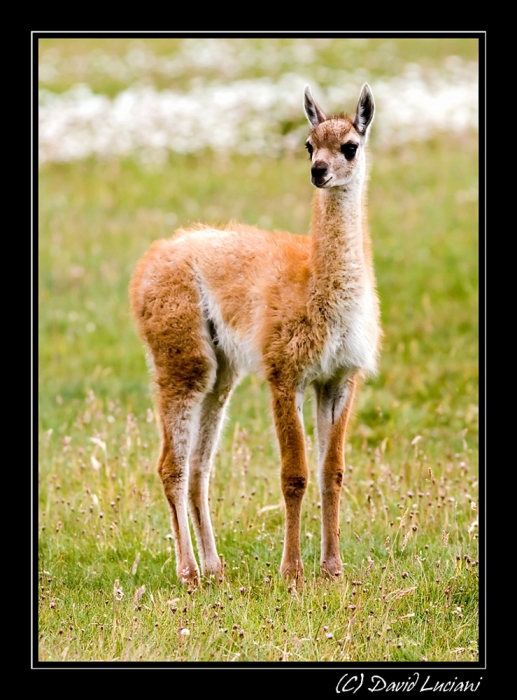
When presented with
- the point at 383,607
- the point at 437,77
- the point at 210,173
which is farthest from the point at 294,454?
the point at 437,77

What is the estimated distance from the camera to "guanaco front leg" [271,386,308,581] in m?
6.62

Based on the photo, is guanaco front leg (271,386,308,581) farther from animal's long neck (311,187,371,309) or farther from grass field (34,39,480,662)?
animal's long neck (311,187,371,309)

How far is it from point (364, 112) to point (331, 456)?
7.62 ft

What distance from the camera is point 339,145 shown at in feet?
21.0

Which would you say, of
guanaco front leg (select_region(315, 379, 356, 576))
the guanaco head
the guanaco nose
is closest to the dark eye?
the guanaco head

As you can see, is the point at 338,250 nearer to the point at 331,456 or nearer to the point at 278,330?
the point at 278,330

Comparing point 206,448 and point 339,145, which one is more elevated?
point 339,145

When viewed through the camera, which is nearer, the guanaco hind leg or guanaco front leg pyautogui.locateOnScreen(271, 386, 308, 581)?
guanaco front leg pyautogui.locateOnScreen(271, 386, 308, 581)

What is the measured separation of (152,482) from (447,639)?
11.4ft

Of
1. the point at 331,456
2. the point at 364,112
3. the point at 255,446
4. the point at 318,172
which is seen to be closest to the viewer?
the point at 318,172

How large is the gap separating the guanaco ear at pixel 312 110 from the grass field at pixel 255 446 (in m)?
2.18

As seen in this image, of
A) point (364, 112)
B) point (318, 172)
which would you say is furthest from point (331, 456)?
point (364, 112)

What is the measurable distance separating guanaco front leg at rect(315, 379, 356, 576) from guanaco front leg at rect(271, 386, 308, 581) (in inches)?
9.6
